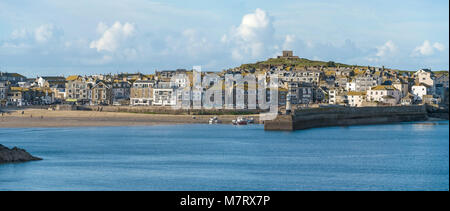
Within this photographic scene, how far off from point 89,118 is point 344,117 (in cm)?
2834

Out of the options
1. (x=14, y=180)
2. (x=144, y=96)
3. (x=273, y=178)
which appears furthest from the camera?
(x=144, y=96)

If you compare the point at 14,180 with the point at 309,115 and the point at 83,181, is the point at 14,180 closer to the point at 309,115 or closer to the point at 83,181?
the point at 83,181

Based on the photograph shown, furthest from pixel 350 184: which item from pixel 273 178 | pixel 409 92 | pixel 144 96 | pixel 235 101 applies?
pixel 409 92

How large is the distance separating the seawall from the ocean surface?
6.95ft

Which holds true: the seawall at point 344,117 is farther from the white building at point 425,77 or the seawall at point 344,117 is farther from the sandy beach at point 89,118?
the white building at point 425,77

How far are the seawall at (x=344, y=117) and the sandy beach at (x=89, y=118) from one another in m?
8.42

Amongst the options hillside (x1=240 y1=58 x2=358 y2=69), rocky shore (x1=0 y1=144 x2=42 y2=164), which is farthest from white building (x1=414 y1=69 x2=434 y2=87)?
rocky shore (x1=0 y1=144 x2=42 y2=164)

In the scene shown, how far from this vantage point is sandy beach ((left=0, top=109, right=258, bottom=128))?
71.4 metres

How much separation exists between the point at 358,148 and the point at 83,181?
23696mm

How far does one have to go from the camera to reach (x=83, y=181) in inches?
1195

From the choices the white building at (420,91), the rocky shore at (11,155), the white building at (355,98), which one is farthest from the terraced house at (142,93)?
the rocky shore at (11,155)

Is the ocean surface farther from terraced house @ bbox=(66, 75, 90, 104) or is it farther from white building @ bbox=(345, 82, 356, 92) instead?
white building @ bbox=(345, 82, 356, 92)

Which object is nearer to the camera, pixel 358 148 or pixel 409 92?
pixel 358 148

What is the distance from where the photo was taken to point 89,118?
248ft
